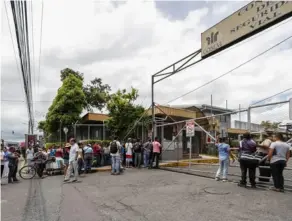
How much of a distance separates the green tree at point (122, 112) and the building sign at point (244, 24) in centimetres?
955

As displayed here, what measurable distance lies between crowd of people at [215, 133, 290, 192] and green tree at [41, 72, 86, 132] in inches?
809

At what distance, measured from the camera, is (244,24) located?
1051 cm

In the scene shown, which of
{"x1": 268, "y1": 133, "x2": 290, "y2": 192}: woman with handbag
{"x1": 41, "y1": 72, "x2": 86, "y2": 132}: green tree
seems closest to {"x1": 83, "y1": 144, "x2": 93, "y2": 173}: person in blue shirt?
{"x1": 268, "y1": 133, "x2": 290, "y2": 192}: woman with handbag

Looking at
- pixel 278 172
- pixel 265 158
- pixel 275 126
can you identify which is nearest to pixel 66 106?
pixel 275 126

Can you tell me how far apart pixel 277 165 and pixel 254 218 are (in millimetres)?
2843

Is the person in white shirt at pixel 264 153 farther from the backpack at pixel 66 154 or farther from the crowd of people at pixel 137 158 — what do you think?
the backpack at pixel 66 154

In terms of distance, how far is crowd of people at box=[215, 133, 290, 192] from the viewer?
8.61 metres

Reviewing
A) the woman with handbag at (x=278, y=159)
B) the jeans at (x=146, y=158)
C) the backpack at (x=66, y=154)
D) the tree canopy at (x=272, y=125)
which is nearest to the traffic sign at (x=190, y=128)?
the tree canopy at (x=272, y=125)

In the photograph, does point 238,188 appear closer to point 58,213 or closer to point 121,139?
point 58,213

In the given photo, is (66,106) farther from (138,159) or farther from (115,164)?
(115,164)

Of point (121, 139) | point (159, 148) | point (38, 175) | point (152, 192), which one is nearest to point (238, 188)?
point (152, 192)

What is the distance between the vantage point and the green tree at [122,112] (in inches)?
838

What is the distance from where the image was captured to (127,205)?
7660 millimetres

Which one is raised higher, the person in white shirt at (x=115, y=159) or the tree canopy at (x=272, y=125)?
the tree canopy at (x=272, y=125)
